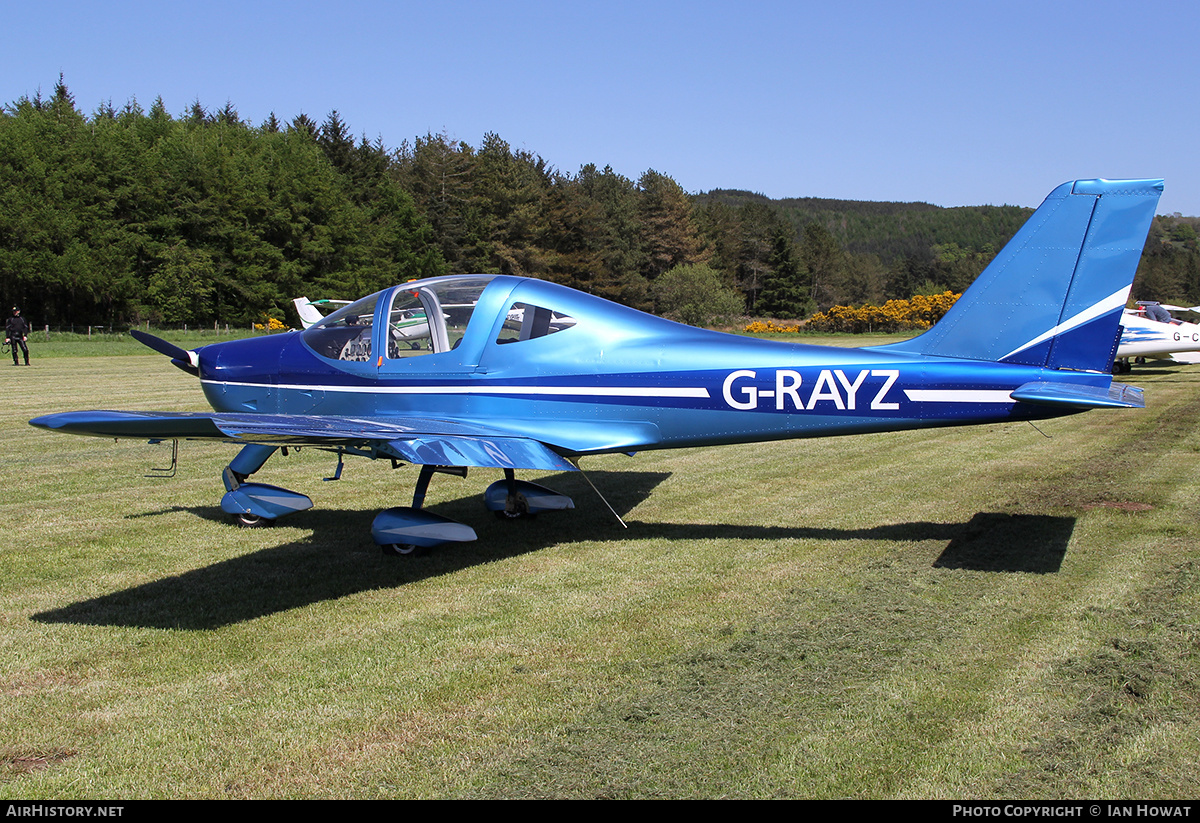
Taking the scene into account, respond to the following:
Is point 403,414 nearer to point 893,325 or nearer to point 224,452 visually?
point 224,452

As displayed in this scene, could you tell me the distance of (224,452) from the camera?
1170cm

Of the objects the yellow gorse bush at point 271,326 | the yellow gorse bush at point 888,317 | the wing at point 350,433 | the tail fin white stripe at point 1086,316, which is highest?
the yellow gorse bush at point 888,317

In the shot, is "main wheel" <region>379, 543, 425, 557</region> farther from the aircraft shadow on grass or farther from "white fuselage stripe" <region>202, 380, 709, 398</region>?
"white fuselage stripe" <region>202, 380, 709, 398</region>

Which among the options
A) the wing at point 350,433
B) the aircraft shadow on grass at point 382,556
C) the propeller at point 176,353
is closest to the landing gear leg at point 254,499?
the aircraft shadow on grass at point 382,556

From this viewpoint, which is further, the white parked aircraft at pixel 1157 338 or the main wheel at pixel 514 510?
the white parked aircraft at pixel 1157 338

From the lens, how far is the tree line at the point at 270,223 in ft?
195

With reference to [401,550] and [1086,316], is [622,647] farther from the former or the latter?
[1086,316]

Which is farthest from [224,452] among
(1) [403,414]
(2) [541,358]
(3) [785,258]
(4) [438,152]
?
(3) [785,258]

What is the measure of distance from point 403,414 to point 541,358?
4.03 ft

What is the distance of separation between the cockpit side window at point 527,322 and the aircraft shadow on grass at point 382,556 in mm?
1681

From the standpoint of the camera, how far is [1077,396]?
5633 mm

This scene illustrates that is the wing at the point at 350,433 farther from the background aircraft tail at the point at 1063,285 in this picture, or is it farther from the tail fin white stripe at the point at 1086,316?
the tail fin white stripe at the point at 1086,316

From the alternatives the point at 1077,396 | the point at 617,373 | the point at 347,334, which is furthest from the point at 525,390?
the point at 1077,396
